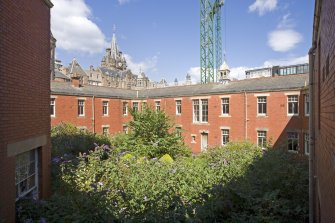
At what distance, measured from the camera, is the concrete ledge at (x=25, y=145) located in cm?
562

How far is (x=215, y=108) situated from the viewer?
88.0 feet

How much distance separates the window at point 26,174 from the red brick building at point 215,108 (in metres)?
16.3

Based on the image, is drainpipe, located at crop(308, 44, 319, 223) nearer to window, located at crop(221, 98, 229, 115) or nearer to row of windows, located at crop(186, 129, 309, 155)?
row of windows, located at crop(186, 129, 309, 155)

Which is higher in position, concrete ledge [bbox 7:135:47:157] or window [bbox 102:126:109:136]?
concrete ledge [bbox 7:135:47:157]

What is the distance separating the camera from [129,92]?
36.2m

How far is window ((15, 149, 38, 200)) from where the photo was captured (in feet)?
20.7

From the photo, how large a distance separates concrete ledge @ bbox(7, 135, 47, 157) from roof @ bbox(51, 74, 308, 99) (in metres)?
20.4

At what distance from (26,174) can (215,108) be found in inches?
870

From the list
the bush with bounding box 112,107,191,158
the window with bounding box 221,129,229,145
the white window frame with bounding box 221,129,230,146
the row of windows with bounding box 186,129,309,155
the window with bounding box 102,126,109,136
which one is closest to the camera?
the bush with bounding box 112,107,191,158

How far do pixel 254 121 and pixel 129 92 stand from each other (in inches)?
747

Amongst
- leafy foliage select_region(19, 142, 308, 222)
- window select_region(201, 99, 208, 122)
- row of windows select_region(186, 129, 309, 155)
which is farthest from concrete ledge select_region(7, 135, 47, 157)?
window select_region(201, 99, 208, 122)

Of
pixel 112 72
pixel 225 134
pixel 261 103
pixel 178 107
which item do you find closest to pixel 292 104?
pixel 261 103

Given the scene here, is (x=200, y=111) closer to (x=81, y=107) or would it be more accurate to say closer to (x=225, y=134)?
(x=225, y=134)

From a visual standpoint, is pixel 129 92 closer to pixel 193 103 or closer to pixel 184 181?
pixel 193 103
